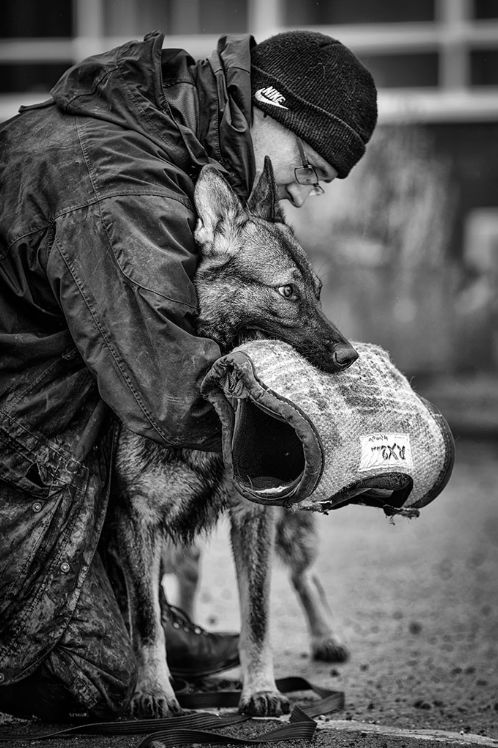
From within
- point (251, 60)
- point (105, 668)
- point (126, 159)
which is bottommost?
point (105, 668)

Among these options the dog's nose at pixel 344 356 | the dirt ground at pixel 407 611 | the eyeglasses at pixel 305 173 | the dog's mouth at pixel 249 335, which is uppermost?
the eyeglasses at pixel 305 173

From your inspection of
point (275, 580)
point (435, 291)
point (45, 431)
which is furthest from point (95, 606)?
point (435, 291)

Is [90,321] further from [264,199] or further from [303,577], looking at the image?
[303,577]

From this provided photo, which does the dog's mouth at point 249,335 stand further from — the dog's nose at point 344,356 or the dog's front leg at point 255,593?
the dog's front leg at point 255,593

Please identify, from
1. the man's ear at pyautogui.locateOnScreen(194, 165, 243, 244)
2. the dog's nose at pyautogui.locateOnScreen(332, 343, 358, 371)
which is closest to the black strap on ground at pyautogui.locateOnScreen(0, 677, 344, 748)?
the dog's nose at pyautogui.locateOnScreen(332, 343, 358, 371)

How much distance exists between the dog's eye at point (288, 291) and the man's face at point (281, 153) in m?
0.63

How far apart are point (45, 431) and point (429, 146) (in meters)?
11.2

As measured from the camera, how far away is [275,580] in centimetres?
693

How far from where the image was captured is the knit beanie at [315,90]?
414 cm

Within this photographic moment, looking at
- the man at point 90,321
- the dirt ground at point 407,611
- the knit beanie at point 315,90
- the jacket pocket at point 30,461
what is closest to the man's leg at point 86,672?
the man at point 90,321

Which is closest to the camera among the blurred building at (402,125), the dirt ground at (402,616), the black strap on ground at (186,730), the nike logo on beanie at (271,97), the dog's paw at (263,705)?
the black strap on ground at (186,730)

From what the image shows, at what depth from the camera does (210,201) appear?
12.3 feet

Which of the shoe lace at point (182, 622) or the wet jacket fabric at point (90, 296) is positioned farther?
the shoe lace at point (182, 622)

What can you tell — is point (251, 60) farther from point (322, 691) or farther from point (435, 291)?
point (435, 291)
